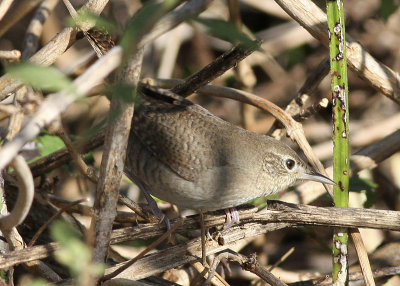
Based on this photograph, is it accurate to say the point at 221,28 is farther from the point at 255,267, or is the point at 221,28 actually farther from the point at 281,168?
the point at 281,168

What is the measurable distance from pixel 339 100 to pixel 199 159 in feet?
2.25

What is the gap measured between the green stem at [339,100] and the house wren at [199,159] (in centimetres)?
12

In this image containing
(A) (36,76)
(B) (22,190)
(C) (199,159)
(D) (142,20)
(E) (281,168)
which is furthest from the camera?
(E) (281,168)

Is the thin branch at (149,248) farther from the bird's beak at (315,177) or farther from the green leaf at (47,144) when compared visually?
the green leaf at (47,144)

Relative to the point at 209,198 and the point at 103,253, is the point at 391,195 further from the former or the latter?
the point at 103,253

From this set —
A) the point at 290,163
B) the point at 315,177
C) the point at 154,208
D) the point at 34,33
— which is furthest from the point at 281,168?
the point at 34,33

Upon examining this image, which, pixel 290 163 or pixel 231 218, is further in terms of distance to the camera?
pixel 290 163

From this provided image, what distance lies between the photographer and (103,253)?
1.84m

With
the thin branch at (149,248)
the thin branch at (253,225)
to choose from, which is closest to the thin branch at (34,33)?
the thin branch at (253,225)

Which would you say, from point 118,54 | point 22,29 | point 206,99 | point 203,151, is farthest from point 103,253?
point 22,29

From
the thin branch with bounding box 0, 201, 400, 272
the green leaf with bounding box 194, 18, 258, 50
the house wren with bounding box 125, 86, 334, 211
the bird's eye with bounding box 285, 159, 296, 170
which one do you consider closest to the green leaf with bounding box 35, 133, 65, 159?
the house wren with bounding box 125, 86, 334, 211

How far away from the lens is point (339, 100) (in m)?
2.47

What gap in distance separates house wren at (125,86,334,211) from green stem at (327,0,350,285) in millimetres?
120

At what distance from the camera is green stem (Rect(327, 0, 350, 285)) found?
96.1 inches
